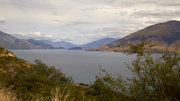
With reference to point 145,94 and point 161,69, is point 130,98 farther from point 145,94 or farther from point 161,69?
point 161,69

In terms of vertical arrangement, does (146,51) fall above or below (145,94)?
above

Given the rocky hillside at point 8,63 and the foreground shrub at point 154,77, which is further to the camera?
the rocky hillside at point 8,63

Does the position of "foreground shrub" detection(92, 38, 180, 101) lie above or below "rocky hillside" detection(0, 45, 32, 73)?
above

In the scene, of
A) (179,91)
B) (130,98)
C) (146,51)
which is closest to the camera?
(179,91)

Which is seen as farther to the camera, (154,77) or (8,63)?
(8,63)

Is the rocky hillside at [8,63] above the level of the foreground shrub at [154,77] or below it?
below

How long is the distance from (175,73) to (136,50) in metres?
3.24

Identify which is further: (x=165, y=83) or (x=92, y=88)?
(x=92, y=88)

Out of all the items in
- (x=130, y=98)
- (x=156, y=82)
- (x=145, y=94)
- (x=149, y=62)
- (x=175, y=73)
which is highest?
(x=149, y=62)

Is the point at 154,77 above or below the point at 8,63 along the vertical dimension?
above

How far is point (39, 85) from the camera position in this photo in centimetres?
1105

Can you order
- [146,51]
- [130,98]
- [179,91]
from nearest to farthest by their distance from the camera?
[179,91], [146,51], [130,98]

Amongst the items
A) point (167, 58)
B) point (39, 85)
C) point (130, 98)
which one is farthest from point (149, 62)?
point (39, 85)

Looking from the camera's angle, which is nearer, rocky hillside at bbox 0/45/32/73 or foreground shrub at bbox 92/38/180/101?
foreground shrub at bbox 92/38/180/101
